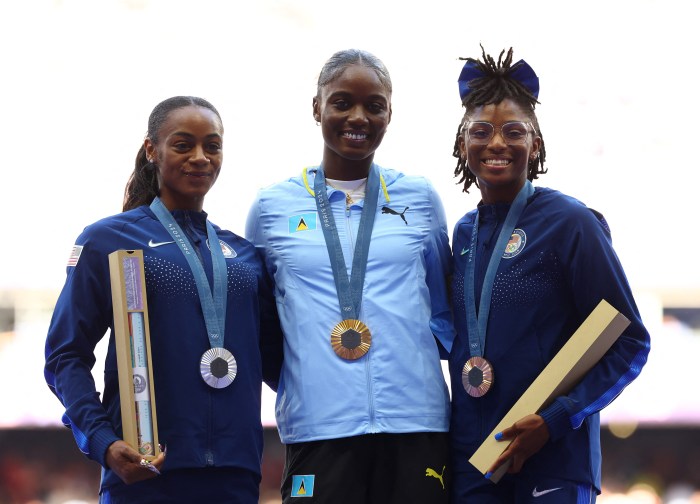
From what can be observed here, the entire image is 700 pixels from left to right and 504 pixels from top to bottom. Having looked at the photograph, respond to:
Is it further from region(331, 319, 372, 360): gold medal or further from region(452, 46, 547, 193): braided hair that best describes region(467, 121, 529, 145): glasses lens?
region(331, 319, 372, 360): gold medal

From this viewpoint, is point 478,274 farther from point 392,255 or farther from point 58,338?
point 58,338

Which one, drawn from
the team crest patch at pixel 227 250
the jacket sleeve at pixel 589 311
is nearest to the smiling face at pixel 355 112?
the team crest patch at pixel 227 250

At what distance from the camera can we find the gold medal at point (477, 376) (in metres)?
2.88

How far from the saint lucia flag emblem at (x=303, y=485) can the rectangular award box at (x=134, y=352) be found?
Result: 18.2 inches

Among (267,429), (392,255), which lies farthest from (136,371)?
(267,429)

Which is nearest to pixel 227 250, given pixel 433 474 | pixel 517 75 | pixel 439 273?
pixel 439 273

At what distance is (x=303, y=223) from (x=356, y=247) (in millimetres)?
195

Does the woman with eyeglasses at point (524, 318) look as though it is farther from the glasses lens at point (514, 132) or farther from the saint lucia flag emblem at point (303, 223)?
the saint lucia flag emblem at point (303, 223)

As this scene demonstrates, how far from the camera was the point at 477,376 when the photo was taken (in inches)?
114

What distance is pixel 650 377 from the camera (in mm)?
7254

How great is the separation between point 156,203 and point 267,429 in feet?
14.4

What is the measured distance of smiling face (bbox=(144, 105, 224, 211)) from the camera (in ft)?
10.1

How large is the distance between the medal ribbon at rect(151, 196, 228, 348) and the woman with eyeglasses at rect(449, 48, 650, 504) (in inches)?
26.3

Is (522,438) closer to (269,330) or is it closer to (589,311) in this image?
(589,311)
